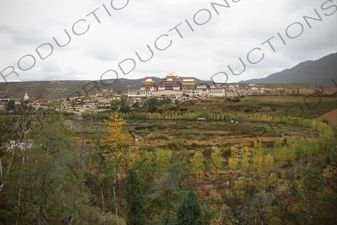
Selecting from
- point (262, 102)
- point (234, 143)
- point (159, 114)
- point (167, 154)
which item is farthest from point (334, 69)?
point (167, 154)

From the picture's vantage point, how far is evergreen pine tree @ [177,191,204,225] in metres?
→ 8.25

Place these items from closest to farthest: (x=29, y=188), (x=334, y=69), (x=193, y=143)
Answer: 1. (x=29, y=188)
2. (x=193, y=143)
3. (x=334, y=69)

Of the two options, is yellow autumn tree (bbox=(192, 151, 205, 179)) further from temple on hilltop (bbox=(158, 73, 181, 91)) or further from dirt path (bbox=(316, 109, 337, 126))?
temple on hilltop (bbox=(158, 73, 181, 91))

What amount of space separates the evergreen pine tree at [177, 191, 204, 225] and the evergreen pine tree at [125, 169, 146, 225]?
7.85 ft

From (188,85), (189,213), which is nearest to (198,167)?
(189,213)

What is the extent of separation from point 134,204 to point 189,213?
2876 millimetres

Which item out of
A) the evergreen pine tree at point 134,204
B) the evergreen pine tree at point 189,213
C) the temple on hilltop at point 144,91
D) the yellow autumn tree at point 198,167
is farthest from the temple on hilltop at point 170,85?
the evergreen pine tree at point 189,213

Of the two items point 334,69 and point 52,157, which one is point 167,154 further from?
point 334,69

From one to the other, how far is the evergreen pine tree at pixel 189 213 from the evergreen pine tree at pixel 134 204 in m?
2.39

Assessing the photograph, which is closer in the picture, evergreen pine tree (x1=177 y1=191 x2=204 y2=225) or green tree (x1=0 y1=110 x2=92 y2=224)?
green tree (x1=0 y1=110 x2=92 y2=224)

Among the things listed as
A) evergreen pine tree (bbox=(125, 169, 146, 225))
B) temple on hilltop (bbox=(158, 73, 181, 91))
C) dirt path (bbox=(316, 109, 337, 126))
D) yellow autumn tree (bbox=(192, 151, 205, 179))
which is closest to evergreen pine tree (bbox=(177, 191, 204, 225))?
evergreen pine tree (bbox=(125, 169, 146, 225))

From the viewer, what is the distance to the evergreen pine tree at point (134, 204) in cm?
1032

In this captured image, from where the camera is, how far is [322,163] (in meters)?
22.5

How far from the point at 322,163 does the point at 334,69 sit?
196m
